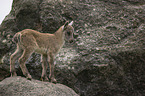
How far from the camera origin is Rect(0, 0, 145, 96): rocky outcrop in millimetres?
6961

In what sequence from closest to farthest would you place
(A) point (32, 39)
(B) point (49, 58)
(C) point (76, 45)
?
(A) point (32, 39) < (B) point (49, 58) < (C) point (76, 45)

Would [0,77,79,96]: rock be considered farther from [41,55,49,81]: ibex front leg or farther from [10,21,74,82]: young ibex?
[41,55,49,81]: ibex front leg

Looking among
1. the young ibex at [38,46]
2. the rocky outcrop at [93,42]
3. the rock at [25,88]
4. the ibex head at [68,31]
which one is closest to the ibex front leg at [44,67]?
the young ibex at [38,46]

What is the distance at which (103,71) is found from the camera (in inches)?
272

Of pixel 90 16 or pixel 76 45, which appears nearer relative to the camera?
pixel 76 45

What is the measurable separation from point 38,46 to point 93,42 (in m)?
2.52

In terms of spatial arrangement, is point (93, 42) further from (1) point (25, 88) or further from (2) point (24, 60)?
(1) point (25, 88)

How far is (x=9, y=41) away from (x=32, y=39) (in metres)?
2.28

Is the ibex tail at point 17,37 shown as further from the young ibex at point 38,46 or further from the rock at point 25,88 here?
the rock at point 25,88

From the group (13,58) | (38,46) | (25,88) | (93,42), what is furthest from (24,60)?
(93,42)

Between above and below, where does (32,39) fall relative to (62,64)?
above

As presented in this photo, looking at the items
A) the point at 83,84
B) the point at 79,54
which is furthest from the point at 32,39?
the point at 83,84

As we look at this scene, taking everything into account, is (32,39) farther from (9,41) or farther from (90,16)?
(90,16)

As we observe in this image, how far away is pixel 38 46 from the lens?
6.24m
